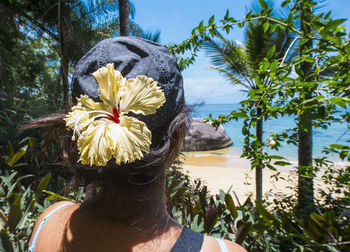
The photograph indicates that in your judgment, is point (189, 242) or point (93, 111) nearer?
point (93, 111)

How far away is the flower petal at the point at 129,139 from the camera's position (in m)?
0.51

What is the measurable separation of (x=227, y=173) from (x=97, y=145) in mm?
9468

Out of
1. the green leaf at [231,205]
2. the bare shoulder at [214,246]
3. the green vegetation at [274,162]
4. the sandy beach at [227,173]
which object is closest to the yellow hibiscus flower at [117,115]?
the bare shoulder at [214,246]

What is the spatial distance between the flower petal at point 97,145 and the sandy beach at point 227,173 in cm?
516

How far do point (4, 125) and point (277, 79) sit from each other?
11.7 ft

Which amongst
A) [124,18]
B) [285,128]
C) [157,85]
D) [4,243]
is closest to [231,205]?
[157,85]

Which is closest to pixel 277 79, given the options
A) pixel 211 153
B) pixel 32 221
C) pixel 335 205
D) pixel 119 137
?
pixel 119 137

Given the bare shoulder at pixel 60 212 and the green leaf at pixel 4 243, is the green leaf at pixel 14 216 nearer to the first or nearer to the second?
the green leaf at pixel 4 243

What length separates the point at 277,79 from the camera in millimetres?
1400

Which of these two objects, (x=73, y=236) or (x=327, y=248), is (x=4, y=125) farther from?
(x=327, y=248)

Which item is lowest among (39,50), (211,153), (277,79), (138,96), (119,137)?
(211,153)

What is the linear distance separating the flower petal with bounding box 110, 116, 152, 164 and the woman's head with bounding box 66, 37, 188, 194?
0.10 m

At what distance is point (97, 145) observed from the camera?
503mm

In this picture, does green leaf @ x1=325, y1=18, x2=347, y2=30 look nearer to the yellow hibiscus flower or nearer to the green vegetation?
the green vegetation
